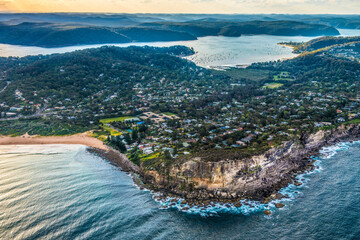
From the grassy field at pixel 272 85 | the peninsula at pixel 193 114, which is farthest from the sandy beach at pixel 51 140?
the grassy field at pixel 272 85

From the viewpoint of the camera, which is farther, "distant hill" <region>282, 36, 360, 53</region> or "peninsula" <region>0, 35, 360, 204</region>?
"distant hill" <region>282, 36, 360, 53</region>

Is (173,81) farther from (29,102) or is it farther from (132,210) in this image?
(132,210)

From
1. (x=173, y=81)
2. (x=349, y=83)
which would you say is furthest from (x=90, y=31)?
(x=349, y=83)

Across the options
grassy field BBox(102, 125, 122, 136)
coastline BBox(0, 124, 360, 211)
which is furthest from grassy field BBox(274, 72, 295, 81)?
grassy field BBox(102, 125, 122, 136)

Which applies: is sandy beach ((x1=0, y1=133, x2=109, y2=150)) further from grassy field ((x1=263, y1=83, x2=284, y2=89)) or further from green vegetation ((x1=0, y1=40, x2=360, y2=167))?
grassy field ((x1=263, y1=83, x2=284, y2=89))

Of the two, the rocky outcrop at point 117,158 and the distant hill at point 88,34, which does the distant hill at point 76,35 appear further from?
the rocky outcrop at point 117,158

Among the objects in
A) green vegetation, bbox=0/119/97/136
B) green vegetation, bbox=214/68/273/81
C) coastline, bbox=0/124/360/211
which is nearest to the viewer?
coastline, bbox=0/124/360/211

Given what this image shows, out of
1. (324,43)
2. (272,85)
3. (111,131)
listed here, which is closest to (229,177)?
(111,131)
